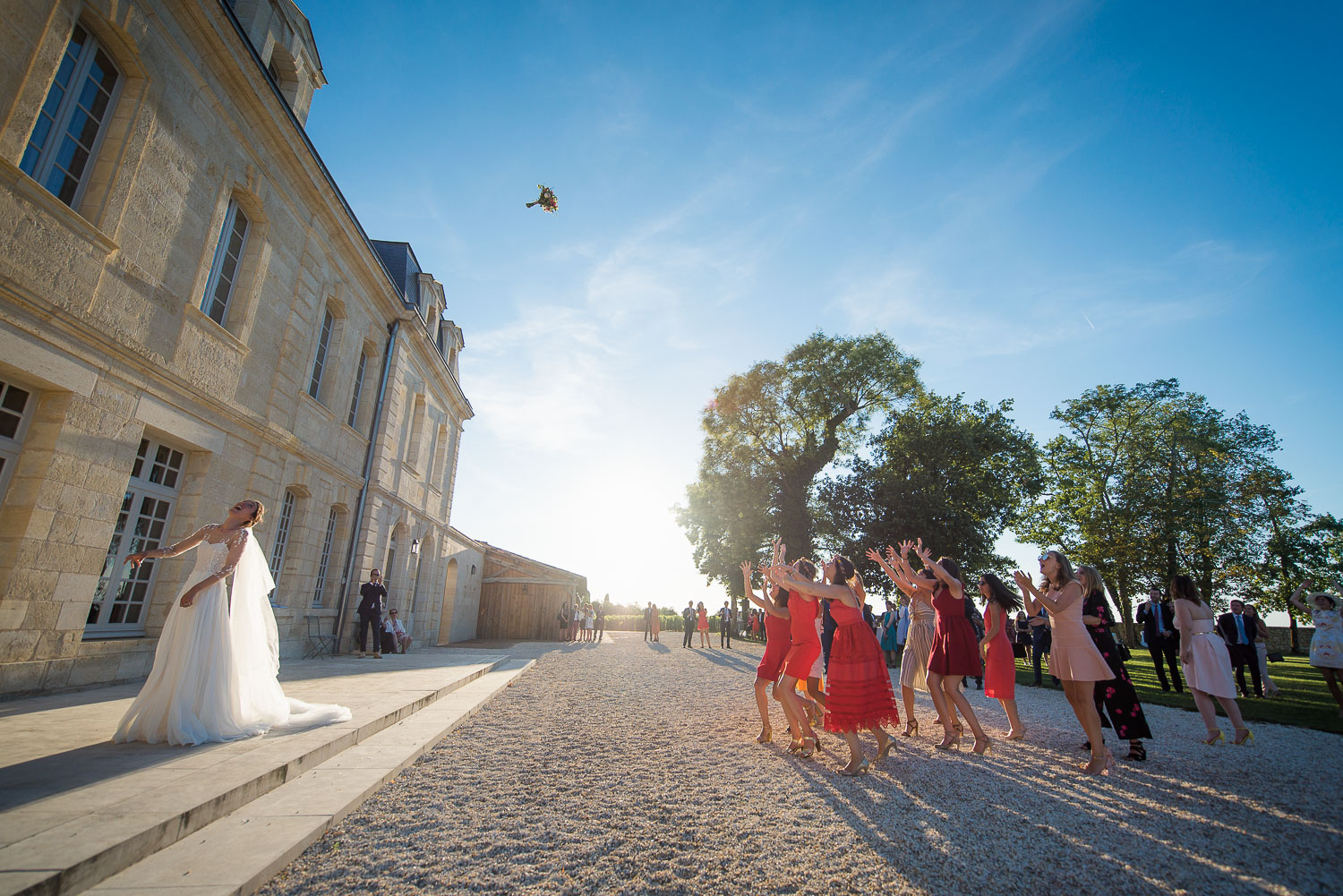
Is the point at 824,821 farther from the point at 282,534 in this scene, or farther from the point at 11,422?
the point at 282,534

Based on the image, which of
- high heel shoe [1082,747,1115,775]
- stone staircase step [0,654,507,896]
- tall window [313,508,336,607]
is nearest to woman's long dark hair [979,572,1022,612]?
high heel shoe [1082,747,1115,775]

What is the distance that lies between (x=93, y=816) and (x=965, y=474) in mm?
24672

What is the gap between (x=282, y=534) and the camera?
10.4 metres

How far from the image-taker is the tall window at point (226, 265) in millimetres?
8328

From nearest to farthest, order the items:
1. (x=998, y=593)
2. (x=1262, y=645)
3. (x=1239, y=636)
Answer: (x=998, y=593) < (x=1239, y=636) < (x=1262, y=645)

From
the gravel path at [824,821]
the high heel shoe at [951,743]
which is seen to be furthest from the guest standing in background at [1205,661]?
the high heel shoe at [951,743]

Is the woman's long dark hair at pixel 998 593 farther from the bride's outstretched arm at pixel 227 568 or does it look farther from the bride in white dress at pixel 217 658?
the bride's outstretched arm at pixel 227 568

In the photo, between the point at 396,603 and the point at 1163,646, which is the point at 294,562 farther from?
the point at 1163,646

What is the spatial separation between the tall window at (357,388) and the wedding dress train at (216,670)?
9227 millimetres

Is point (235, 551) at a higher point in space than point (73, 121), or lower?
lower

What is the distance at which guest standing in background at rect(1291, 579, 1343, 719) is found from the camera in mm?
7328

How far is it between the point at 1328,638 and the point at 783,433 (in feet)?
65.9

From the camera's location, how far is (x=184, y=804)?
2.84 metres

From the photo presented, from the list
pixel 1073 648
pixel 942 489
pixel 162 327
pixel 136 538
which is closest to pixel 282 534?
pixel 136 538
